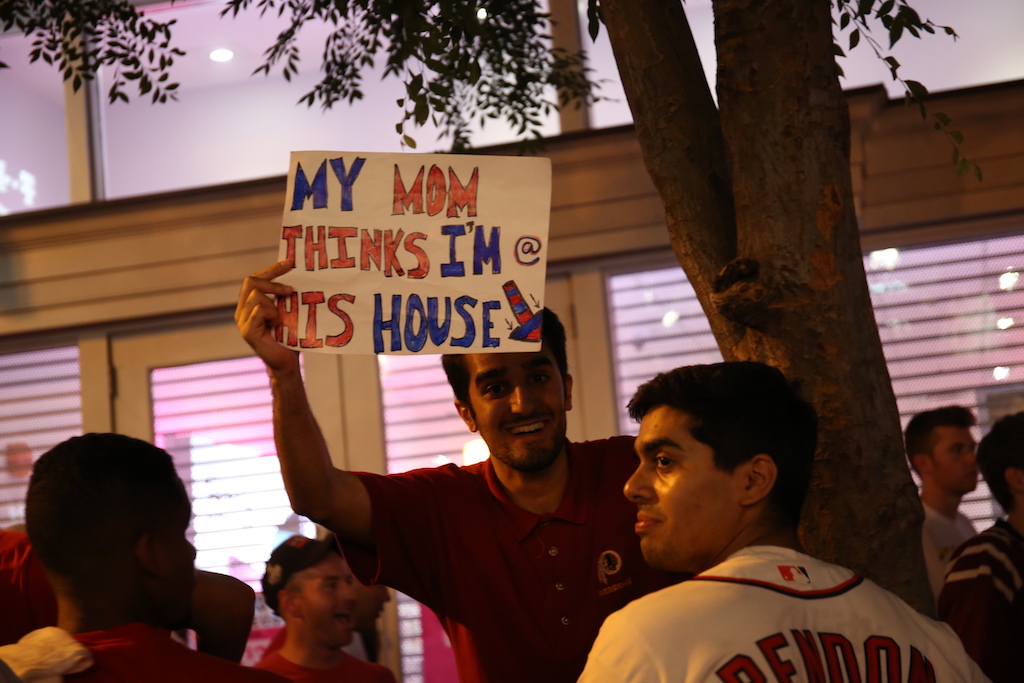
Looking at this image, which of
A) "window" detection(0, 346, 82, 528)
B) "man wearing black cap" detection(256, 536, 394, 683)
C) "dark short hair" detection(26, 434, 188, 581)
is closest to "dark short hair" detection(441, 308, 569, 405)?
"dark short hair" detection(26, 434, 188, 581)

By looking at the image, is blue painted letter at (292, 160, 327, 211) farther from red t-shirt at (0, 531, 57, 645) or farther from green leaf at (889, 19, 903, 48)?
green leaf at (889, 19, 903, 48)

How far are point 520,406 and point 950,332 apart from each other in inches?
165

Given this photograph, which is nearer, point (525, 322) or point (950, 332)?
point (525, 322)

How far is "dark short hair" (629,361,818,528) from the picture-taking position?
1835mm

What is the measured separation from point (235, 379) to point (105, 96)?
202cm

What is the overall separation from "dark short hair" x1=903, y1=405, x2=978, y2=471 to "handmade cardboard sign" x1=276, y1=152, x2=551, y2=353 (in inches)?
120

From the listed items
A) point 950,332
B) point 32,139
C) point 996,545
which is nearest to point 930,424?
point 950,332

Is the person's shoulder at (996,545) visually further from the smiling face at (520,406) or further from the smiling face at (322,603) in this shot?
the smiling face at (322,603)

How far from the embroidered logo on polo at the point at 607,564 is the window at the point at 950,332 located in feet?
11.7

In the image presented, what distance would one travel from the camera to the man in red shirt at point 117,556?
5.88ft

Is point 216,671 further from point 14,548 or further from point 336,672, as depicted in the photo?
point 336,672

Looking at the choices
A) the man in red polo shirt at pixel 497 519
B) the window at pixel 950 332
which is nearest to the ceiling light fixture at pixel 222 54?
the window at pixel 950 332

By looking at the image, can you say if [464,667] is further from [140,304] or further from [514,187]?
[140,304]

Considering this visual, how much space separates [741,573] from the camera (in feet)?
5.22
